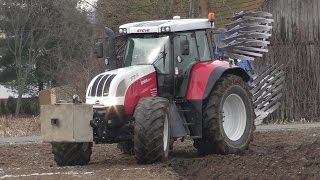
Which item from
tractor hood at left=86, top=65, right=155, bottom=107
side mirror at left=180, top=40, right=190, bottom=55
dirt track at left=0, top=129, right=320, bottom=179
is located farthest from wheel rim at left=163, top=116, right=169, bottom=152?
side mirror at left=180, top=40, right=190, bottom=55

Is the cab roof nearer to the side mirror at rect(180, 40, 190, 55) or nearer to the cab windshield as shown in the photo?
the cab windshield

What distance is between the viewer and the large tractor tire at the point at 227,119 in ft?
38.0

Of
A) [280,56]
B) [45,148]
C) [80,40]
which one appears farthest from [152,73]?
[80,40]

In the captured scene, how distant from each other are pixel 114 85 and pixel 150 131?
1.09m

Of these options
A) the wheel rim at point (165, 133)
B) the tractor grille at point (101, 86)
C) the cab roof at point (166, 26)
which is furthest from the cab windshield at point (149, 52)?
the wheel rim at point (165, 133)

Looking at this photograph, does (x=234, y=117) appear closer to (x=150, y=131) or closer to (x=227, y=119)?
(x=227, y=119)

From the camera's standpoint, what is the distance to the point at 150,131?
10297 millimetres

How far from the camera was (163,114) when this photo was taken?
34.3 ft

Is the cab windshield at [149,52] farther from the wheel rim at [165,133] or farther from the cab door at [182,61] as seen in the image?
the wheel rim at [165,133]

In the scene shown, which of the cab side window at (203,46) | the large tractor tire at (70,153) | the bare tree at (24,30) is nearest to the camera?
the large tractor tire at (70,153)

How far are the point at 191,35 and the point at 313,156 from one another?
3.19 m

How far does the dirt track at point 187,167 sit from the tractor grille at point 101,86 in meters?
1.16

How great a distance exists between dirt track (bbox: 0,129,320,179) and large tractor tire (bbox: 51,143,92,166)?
191 millimetres

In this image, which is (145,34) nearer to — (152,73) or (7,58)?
(152,73)
